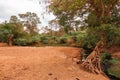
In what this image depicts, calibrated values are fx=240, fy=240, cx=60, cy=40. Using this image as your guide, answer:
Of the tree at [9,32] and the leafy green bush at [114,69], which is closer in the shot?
the leafy green bush at [114,69]

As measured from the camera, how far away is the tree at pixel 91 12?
39.5 feet

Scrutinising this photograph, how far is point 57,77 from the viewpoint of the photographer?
9.80 metres

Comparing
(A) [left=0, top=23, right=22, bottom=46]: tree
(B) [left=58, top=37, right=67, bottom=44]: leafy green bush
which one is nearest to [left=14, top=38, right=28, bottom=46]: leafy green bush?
(A) [left=0, top=23, right=22, bottom=46]: tree

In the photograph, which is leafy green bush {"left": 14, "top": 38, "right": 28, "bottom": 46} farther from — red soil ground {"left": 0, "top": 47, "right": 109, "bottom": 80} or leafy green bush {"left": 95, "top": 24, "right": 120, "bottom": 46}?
leafy green bush {"left": 95, "top": 24, "right": 120, "bottom": 46}

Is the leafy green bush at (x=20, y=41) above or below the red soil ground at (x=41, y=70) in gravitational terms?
above

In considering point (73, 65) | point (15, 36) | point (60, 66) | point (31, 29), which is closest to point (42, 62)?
point (60, 66)

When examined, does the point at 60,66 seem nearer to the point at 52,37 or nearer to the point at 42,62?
the point at 42,62

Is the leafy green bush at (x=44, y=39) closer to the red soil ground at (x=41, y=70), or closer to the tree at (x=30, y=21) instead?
the tree at (x=30, y=21)

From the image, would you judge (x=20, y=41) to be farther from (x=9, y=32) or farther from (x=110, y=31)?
(x=110, y=31)

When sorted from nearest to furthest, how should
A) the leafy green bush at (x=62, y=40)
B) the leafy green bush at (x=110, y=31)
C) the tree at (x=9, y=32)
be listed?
the leafy green bush at (x=110, y=31) < the tree at (x=9, y=32) < the leafy green bush at (x=62, y=40)

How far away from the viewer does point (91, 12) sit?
1325 centimetres

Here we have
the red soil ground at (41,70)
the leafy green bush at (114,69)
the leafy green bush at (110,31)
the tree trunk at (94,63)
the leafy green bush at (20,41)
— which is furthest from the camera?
the leafy green bush at (20,41)

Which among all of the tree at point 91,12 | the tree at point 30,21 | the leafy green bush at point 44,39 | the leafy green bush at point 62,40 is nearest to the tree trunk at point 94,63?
the tree at point 91,12

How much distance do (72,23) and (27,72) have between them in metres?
5.31
